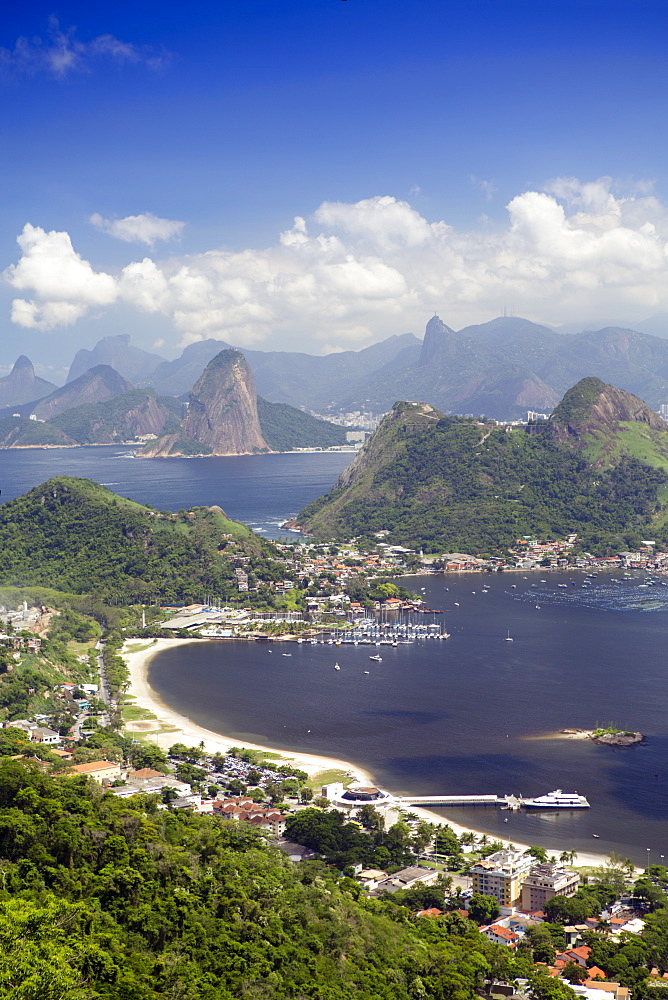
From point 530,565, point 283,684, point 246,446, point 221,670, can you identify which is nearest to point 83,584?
point 221,670

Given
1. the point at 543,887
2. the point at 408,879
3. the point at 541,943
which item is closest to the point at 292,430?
the point at 408,879

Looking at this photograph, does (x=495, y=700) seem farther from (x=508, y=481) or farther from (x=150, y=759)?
(x=508, y=481)

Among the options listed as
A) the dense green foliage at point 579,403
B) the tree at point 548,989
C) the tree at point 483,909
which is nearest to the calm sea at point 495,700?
the tree at point 483,909

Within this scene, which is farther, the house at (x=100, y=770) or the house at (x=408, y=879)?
the house at (x=100, y=770)

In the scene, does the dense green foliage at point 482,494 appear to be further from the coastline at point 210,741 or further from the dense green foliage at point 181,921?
the dense green foliage at point 181,921

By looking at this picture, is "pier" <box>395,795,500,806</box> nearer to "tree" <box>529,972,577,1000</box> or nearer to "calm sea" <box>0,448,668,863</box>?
"calm sea" <box>0,448,668,863</box>

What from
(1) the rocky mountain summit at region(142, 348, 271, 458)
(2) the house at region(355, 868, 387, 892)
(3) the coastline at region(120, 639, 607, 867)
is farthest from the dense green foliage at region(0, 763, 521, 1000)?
(1) the rocky mountain summit at region(142, 348, 271, 458)
